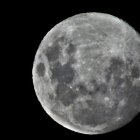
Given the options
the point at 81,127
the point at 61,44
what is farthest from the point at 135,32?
the point at 81,127

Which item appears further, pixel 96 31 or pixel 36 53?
pixel 36 53

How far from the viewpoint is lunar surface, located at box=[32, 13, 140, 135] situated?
7.62m

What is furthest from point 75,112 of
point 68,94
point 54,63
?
point 54,63

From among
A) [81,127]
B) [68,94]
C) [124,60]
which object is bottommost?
[81,127]

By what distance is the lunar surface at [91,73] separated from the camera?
7625 millimetres

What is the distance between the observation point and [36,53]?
8.48m

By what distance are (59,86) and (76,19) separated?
46.3 inches

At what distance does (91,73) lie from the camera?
7578mm

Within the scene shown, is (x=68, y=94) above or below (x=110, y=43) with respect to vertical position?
below

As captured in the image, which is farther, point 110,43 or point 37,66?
point 37,66

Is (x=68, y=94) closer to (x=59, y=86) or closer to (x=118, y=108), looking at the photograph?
(x=59, y=86)

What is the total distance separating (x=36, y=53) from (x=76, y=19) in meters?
0.89

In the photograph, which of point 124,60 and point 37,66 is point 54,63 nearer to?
point 37,66

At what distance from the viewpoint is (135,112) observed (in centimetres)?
816
